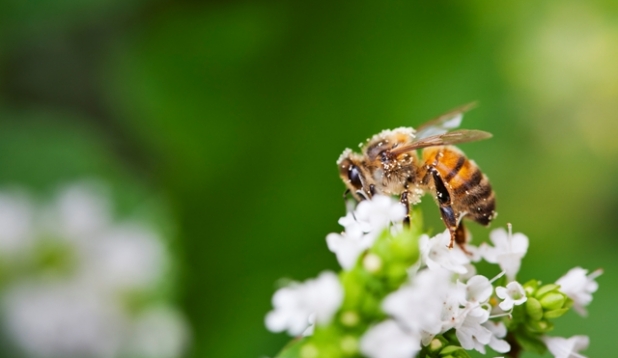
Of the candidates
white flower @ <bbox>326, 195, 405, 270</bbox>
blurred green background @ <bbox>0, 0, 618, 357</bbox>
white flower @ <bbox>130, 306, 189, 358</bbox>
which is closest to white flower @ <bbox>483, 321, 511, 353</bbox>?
white flower @ <bbox>326, 195, 405, 270</bbox>

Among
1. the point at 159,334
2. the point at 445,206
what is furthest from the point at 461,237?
the point at 159,334

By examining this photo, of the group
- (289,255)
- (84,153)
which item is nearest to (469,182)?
(289,255)

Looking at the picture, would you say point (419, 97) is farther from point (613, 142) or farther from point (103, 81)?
point (103, 81)

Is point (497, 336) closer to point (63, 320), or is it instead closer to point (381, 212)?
point (381, 212)

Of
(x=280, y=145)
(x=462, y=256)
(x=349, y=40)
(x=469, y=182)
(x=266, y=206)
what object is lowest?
(x=462, y=256)

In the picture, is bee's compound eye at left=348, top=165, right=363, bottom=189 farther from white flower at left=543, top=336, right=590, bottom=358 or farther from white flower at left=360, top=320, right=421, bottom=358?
white flower at left=360, top=320, right=421, bottom=358

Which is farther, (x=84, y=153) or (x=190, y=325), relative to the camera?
(x=84, y=153)
